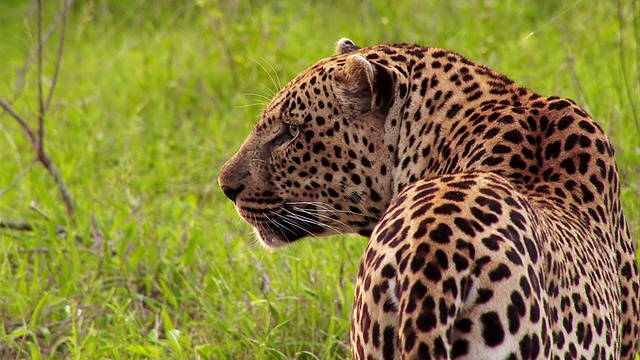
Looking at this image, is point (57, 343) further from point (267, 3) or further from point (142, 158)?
point (267, 3)

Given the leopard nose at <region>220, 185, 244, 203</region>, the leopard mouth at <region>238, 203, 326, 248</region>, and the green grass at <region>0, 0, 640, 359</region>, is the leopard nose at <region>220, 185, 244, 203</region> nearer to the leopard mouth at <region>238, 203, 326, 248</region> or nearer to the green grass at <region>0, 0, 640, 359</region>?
the leopard mouth at <region>238, 203, 326, 248</region>

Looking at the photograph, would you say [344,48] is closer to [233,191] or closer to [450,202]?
[233,191]

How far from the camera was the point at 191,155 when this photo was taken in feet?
23.3

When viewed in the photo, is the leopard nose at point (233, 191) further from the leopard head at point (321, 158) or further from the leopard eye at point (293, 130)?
the leopard eye at point (293, 130)

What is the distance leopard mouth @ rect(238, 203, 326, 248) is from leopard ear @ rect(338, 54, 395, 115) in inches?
18.2

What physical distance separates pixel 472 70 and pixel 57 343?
2124 mm

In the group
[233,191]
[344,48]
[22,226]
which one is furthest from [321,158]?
[22,226]

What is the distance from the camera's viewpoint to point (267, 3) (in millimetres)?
9680

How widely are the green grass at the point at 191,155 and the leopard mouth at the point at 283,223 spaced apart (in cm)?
49

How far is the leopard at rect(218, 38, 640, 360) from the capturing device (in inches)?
95.7

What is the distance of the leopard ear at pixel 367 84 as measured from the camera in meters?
3.62

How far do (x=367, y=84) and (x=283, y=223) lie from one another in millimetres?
671

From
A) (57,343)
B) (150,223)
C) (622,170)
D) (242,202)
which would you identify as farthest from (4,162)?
(622,170)

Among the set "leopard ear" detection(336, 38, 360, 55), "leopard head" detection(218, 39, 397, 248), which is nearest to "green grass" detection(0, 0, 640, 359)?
"leopard ear" detection(336, 38, 360, 55)
